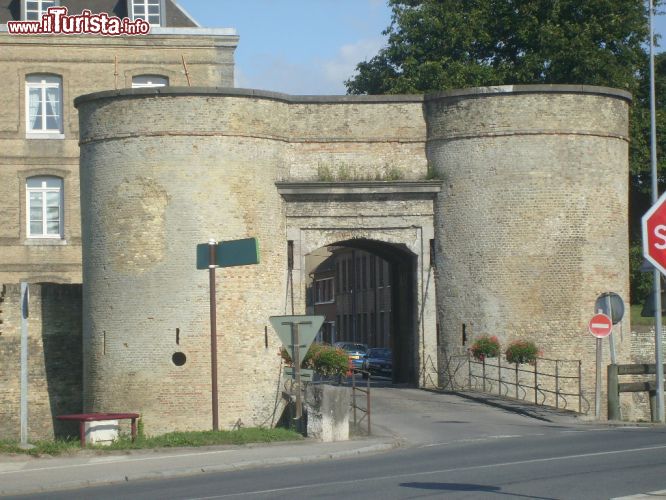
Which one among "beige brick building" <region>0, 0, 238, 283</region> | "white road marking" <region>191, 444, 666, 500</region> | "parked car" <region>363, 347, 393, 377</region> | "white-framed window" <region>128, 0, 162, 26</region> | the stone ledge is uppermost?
"white-framed window" <region>128, 0, 162, 26</region>

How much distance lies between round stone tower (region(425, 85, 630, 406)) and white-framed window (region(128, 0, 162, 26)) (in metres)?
20.0

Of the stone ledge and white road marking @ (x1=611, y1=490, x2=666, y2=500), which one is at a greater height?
the stone ledge

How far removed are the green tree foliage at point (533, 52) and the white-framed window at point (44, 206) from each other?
12.7m

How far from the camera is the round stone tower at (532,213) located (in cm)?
3400

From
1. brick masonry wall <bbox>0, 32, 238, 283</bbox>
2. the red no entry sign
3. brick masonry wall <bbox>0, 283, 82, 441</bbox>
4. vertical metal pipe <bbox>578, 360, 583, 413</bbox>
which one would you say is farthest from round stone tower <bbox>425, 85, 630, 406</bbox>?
brick masonry wall <bbox>0, 32, 238, 283</bbox>

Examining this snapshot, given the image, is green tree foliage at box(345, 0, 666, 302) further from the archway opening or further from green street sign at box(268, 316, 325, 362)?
green street sign at box(268, 316, 325, 362)

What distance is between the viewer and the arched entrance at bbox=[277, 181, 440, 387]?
34625mm

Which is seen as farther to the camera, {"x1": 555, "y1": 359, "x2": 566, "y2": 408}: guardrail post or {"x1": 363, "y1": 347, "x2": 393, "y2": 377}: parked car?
{"x1": 363, "y1": 347, "x2": 393, "y2": 377}: parked car

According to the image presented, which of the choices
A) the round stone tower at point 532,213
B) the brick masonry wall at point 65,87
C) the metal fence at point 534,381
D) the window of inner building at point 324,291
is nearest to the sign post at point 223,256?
the metal fence at point 534,381

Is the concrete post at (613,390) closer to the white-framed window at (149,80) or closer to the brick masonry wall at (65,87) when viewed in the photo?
the brick masonry wall at (65,87)

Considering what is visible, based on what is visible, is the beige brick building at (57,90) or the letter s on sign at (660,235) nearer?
the letter s on sign at (660,235)

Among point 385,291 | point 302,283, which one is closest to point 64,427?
point 302,283

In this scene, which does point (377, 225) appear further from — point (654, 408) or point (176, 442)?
point (176, 442)

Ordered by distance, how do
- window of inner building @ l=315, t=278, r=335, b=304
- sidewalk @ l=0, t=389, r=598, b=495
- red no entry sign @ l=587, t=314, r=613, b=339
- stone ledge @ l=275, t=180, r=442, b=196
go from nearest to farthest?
sidewalk @ l=0, t=389, r=598, b=495 < red no entry sign @ l=587, t=314, r=613, b=339 < stone ledge @ l=275, t=180, r=442, b=196 < window of inner building @ l=315, t=278, r=335, b=304
